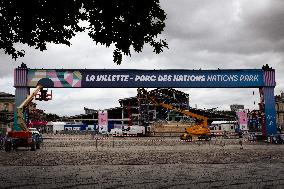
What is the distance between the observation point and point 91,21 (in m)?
7.15

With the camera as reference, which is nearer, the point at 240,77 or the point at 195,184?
the point at 195,184

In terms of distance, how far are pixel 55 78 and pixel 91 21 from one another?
22.9 meters

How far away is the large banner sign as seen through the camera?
29047mm


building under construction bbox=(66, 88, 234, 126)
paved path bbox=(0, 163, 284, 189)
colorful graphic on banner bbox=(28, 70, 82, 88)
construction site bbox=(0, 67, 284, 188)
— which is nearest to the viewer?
paved path bbox=(0, 163, 284, 189)

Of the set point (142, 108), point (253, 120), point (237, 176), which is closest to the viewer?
point (237, 176)

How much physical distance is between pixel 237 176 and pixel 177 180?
2.05 meters

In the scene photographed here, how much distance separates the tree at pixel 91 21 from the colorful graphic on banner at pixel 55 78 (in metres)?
21.4

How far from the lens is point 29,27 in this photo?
7156 mm

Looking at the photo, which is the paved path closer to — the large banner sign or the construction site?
Result: the construction site

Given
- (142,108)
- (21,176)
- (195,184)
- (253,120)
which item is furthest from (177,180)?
(142,108)

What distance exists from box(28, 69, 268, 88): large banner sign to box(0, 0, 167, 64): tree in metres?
21.4

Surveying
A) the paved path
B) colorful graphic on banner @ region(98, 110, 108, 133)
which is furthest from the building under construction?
→ the paved path

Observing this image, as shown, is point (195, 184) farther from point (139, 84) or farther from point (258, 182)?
point (139, 84)

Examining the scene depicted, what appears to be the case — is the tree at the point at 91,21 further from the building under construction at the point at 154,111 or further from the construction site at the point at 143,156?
the building under construction at the point at 154,111
